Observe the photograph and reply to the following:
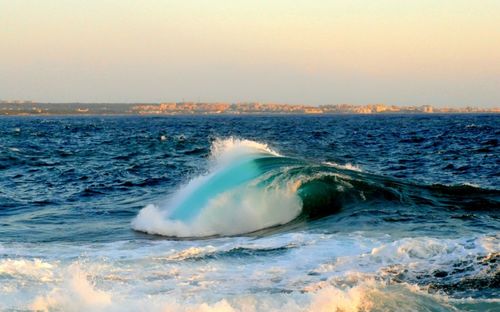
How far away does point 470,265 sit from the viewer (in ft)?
29.8

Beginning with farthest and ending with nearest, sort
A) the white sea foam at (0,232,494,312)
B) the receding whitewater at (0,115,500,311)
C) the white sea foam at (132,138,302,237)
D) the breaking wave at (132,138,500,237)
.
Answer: the breaking wave at (132,138,500,237) < the white sea foam at (132,138,302,237) < the receding whitewater at (0,115,500,311) < the white sea foam at (0,232,494,312)

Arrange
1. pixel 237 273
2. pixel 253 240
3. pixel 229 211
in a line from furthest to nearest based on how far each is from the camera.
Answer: pixel 229 211 < pixel 253 240 < pixel 237 273

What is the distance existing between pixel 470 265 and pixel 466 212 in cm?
523

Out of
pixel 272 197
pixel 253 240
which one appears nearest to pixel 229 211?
pixel 272 197

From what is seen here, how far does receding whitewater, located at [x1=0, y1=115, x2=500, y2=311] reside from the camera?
7234mm

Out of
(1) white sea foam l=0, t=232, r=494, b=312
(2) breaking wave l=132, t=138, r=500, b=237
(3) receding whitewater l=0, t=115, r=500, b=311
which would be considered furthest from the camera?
(2) breaking wave l=132, t=138, r=500, b=237

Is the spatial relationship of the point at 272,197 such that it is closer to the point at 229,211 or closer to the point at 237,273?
the point at 229,211

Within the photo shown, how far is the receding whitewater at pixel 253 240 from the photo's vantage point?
723 cm

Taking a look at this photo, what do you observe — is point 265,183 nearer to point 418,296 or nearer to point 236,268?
point 236,268

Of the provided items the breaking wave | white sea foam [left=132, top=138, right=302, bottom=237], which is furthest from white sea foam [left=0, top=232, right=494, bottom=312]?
the breaking wave

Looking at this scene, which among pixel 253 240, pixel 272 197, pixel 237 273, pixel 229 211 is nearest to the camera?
pixel 237 273

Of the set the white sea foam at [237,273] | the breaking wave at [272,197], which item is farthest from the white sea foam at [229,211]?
the white sea foam at [237,273]

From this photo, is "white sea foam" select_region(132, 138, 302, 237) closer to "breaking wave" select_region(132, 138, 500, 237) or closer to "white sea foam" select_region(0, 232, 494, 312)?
"breaking wave" select_region(132, 138, 500, 237)

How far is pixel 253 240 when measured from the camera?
1177cm
